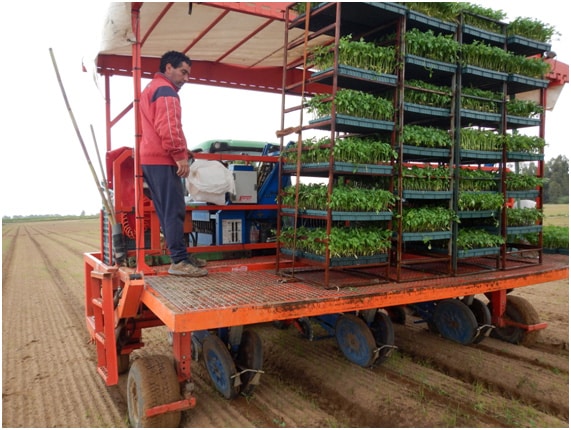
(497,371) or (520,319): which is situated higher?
(520,319)

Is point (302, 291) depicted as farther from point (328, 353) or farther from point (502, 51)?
point (502, 51)

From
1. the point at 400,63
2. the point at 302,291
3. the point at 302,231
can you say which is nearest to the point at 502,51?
the point at 400,63

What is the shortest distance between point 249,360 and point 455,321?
2.92 metres

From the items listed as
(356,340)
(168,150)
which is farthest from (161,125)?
(356,340)

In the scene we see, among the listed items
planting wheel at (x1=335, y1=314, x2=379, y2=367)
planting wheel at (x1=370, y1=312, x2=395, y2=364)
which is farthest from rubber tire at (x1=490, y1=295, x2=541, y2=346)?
planting wheel at (x1=335, y1=314, x2=379, y2=367)

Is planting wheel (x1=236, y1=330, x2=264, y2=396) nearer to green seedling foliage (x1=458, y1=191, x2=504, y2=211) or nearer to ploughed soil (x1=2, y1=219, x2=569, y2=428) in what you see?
ploughed soil (x1=2, y1=219, x2=569, y2=428)

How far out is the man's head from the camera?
386 cm

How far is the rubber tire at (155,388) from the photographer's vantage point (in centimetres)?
307

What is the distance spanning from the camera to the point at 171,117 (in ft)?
11.6

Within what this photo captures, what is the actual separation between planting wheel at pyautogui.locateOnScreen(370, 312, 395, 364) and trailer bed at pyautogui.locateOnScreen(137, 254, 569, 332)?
0.50m

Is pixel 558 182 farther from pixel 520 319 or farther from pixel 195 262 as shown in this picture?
pixel 195 262

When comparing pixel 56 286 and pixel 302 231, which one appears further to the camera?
pixel 56 286

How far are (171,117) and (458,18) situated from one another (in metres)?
3.12

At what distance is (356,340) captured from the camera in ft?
14.2
